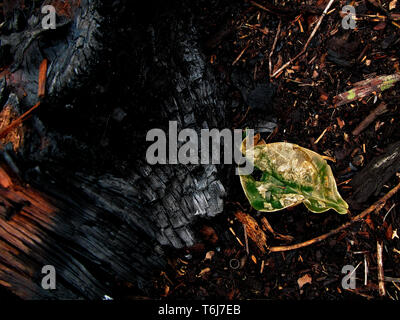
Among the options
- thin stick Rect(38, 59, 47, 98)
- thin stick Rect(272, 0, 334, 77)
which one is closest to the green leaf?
thin stick Rect(272, 0, 334, 77)

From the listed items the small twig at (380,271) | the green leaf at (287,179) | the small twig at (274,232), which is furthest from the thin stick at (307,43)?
the small twig at (380,271)

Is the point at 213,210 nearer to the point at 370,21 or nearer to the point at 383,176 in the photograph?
the point at 383,176

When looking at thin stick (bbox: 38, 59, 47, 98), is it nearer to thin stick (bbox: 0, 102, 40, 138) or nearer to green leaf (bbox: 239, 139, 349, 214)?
thin stick (bbox: 0, 102, 40, 138)

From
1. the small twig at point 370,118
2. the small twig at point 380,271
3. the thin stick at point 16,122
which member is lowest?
the small twig at point 380,271

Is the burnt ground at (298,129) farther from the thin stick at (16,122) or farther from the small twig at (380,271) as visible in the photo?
the thin stick at (16,122)
